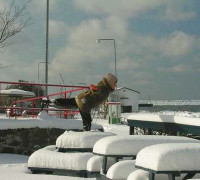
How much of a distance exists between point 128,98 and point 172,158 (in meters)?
69.4

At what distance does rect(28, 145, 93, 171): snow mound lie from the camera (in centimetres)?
615

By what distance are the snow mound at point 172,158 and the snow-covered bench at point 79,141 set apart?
Answer: 2484 mm

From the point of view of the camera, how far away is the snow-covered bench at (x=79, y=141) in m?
6.59

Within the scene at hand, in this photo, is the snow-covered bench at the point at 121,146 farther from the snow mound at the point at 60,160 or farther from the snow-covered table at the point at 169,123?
the snow-covered table at the point at 169,123

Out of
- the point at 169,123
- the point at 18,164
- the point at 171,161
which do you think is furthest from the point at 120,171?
the point at 169,123

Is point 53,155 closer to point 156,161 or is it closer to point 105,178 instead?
point 105,178

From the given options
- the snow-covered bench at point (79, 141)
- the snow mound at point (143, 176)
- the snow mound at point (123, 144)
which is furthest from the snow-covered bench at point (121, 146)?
the snow-covered bench at point (79, 141)

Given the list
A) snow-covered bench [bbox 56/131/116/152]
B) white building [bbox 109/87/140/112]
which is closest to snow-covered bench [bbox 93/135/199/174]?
snow-covered bench [bbox 56/131/116/152]

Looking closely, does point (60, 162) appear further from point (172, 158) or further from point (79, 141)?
point (172, 158)

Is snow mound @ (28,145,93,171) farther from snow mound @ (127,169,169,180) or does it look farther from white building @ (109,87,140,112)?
white building @ (109,87,140,112)

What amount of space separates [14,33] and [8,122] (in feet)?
20.7

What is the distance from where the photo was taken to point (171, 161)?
399cm

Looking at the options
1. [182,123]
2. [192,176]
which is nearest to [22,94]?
[182,123]

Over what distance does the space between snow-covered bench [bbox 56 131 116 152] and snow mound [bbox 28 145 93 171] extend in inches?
8.9
